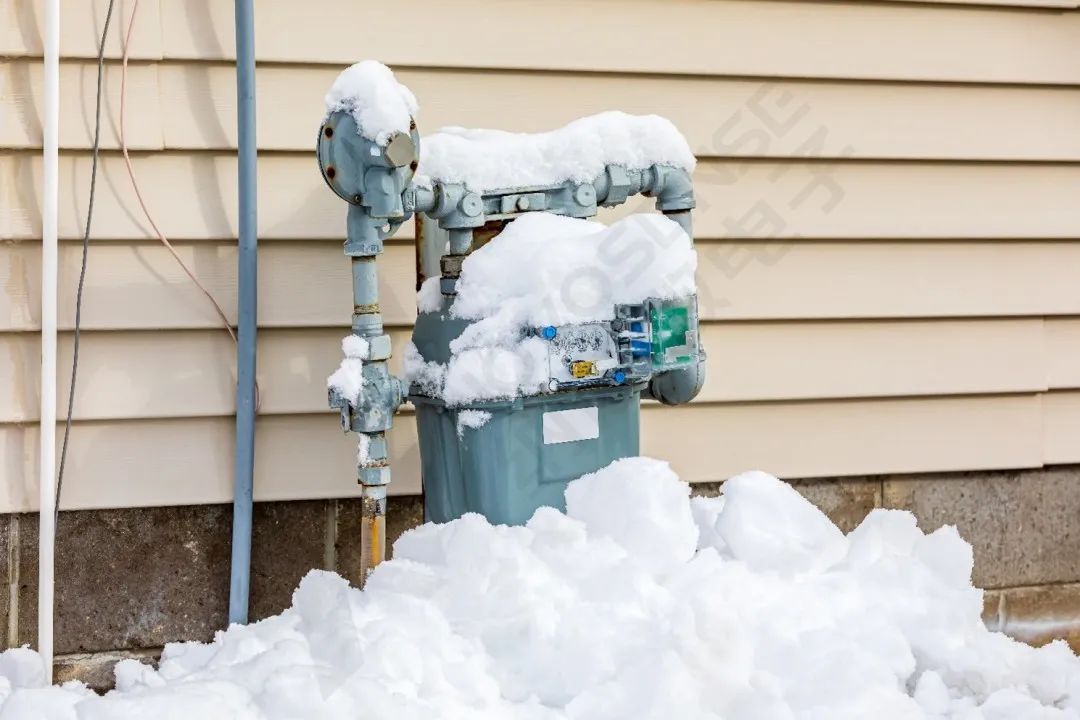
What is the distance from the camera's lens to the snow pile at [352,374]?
2.37 metres

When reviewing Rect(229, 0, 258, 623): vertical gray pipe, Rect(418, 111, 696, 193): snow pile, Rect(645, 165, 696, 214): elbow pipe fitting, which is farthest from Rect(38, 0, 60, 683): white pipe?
Rect(645, 165, 696, 214): elbow pipe fitting

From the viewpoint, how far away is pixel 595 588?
7.27 ft

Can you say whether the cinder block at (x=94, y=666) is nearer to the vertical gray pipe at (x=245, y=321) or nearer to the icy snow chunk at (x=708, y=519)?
the vertical gray pipe at (x=245, y=321)

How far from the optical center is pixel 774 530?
2488 mm

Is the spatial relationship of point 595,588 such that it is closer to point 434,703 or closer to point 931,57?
point 434,703

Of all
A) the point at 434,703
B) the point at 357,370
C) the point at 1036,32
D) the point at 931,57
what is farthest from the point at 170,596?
the point at 1036,32

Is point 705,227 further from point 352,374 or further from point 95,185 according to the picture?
point 95,185

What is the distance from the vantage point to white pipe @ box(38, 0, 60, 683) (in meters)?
2.45

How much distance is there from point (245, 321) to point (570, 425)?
79 centimetres

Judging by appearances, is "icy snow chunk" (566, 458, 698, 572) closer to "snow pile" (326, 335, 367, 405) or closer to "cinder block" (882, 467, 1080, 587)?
"snow pile" (326, 335, 367, 405)

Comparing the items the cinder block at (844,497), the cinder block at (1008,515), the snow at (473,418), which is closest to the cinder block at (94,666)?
the snow at (473,418)

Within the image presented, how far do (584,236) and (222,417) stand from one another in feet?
3.23

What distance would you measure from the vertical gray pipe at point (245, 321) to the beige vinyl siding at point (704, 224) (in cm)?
9

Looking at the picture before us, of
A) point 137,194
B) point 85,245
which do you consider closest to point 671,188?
point 137,194
